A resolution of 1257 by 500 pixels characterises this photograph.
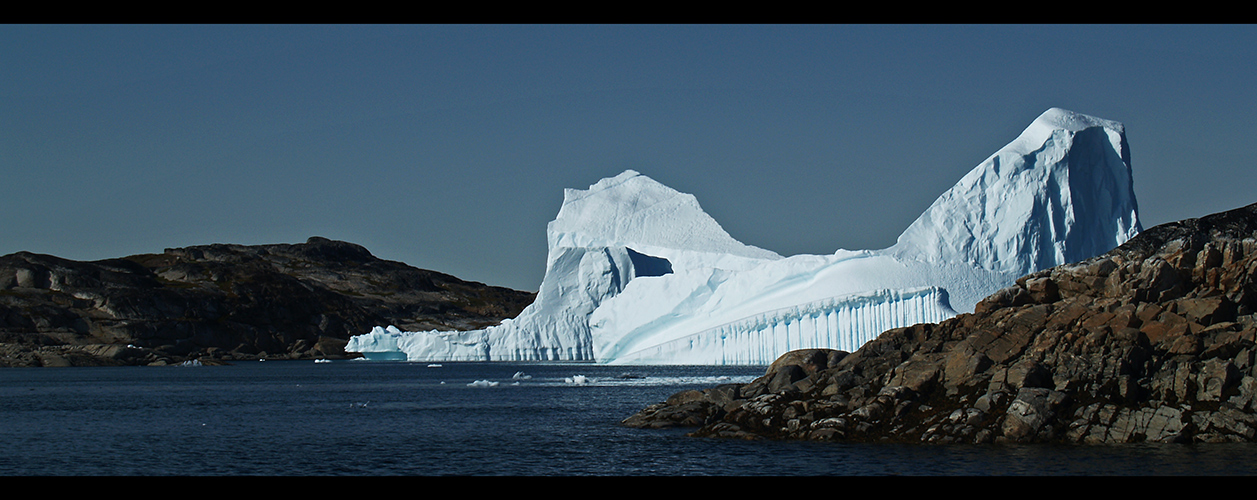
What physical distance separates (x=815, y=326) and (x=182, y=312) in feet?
222

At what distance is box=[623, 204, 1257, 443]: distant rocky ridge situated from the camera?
58.5ft

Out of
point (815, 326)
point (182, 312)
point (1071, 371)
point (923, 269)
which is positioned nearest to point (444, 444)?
point (1071, 371)

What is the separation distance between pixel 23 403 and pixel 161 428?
12272 mm

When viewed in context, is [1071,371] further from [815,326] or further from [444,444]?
[815,326]

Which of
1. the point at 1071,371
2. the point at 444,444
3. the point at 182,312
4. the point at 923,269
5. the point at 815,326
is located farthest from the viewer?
the point at 182,312

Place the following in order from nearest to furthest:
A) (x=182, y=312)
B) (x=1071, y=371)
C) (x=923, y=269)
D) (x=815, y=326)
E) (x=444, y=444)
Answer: (x=1071, y=371) < (x=444, y=444) < (x=815, y=326) < (x=923, y=269) < (x=182, y=312)

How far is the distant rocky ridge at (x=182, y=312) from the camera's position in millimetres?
82500

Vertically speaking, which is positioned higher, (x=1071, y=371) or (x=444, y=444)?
(x=1071, y=371)

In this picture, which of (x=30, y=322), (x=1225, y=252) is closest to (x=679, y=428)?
(x=1225, y=252)

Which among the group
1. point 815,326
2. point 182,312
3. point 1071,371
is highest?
point 182,312

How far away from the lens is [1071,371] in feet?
61.6

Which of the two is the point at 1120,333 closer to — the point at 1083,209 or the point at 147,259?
the point at 1083,209

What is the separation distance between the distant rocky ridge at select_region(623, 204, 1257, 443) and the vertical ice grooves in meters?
16.7
